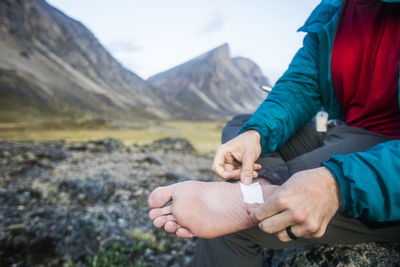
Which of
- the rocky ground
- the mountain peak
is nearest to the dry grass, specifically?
the rocky ground

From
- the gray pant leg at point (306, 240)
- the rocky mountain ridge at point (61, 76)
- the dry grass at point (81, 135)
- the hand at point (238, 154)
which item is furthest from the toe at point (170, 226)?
the rocky mountain ridge at point (61, 76)

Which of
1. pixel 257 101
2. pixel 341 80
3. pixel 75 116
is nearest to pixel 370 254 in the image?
pixel 341 80

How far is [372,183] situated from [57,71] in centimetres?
3761

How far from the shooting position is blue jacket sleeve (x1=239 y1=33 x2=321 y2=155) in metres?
1.27

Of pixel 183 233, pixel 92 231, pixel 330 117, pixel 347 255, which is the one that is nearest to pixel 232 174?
pixel 183 233

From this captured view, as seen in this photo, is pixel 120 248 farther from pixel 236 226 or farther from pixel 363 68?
pixel 363 68

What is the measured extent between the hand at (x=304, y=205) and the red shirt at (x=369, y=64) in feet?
2.18

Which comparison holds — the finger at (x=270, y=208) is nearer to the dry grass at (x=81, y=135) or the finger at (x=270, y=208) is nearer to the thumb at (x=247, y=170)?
the thumb at (x=247, y=170)

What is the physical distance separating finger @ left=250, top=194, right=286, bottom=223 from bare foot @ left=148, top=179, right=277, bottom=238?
22cm

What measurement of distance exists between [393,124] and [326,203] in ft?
2.57

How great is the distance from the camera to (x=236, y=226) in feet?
3.26

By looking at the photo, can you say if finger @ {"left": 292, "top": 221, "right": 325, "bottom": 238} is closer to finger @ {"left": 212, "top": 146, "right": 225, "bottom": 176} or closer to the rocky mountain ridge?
finger @ {"left": 212, "top": 146, "right": 225, "bottom": 176}

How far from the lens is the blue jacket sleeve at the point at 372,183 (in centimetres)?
70

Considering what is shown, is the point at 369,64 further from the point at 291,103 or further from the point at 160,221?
the point at 160,221
